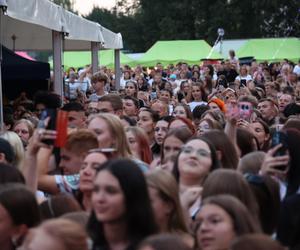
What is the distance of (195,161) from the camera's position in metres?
6.98

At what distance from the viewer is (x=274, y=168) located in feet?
21.9

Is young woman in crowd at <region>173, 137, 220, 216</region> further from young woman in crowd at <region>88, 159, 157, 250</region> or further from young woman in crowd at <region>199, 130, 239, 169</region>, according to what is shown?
young woman in crowd at <region>88, 159, 157, 250</region>

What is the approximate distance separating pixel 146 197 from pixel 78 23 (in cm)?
1339

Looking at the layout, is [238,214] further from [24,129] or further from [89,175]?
[24,129]

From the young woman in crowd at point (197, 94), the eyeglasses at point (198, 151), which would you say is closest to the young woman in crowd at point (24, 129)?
the eyeglasses at point (198, 151)

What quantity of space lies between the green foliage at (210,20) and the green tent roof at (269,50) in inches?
843

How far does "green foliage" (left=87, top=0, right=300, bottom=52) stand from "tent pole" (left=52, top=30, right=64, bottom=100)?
5874cm

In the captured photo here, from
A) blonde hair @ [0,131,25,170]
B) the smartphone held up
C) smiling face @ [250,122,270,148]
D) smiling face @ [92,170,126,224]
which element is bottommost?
smiling face @ [250,122,270,148]

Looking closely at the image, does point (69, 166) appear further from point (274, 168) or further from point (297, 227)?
point (297, 227)

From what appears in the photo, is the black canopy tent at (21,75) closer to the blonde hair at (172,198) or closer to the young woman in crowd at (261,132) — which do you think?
the young woman in crowd at (261,132)

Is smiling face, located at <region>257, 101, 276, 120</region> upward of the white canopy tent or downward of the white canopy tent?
downward

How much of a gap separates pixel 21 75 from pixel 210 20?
202ft

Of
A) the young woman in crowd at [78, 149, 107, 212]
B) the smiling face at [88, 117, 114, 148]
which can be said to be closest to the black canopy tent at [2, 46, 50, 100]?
the smiling face at [88, 117, 114, 148]

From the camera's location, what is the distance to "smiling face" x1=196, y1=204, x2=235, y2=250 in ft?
16.6
